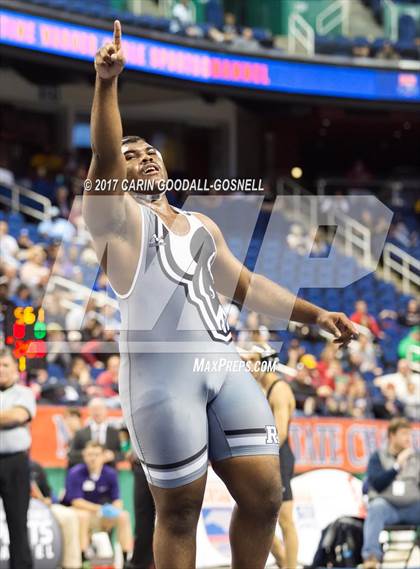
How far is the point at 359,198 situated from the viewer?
21.8m

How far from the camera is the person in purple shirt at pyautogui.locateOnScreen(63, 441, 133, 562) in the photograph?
32.3 feet

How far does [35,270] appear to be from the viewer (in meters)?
13.5

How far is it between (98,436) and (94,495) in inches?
19.4

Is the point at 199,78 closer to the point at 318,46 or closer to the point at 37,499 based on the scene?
the point at 318,46

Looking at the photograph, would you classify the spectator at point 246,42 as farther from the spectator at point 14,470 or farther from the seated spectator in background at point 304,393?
the spectator at point 14,470

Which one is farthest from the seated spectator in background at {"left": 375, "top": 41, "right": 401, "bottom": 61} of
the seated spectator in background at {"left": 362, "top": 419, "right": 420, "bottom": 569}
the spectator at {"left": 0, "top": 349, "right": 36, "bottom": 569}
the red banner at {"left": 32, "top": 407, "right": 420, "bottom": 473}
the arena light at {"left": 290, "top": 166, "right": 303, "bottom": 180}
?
the spectator at {"left": 0, "top": 349, "right": 36, "bottom": 569}

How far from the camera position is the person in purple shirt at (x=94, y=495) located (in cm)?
985

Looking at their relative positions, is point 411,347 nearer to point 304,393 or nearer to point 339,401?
point 339,401

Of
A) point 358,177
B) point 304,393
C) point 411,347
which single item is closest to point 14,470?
point 304,393

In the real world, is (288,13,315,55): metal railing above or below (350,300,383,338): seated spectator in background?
above

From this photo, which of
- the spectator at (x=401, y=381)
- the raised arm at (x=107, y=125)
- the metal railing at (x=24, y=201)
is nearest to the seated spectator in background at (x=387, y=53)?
the metal railing at (x=24, y=201)

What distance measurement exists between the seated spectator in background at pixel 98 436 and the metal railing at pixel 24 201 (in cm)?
702

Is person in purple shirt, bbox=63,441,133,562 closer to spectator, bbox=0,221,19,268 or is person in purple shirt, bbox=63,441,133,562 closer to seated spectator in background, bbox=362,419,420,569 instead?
seated spectator in background, bbox=362,419,420,569

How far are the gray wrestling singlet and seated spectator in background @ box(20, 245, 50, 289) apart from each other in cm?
852
